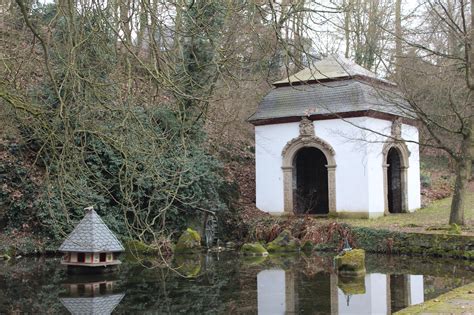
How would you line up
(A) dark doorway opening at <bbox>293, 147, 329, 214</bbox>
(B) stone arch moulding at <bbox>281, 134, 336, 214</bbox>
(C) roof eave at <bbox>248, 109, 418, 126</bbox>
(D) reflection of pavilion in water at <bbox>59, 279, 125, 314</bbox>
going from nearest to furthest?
(D) reflection of pavilion in water at <bbox>59, 279, 125, 314</bbox> < (C) roof eave at <bbox>248, 109, 418, 126</bbox> < (B) stone arch moulding at <bbox>281, 134, 336, 214</bbox> < (A) dark doorway opening at <bbox>293, 147, 329, 214</bbox>

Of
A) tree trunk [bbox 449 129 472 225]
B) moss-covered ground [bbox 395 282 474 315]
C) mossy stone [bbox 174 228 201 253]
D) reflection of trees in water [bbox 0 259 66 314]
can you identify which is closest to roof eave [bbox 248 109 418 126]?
tree trunk [bbox 449 129 472 225]

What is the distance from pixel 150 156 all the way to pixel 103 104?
2.25 ft

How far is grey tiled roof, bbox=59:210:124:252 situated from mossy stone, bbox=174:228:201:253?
414 centimetres

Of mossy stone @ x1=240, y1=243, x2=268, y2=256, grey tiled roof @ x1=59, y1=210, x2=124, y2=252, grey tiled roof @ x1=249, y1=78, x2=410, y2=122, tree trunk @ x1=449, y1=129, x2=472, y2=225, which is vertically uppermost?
grey tiled roof @ x1=249, y1=78, x2=410, y2=122

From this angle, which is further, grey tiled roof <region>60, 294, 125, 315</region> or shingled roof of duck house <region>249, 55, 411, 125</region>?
shingled roof of duck house <region>249, 55, 411, 125</region>

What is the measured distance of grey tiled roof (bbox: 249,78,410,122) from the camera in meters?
19.8

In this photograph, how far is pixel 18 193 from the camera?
17.2 m

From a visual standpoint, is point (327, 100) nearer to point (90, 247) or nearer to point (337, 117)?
point (337, 117)

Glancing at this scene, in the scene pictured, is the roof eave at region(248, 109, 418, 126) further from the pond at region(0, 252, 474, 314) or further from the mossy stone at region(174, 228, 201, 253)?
the pond at region(0, 252, 474, 314)

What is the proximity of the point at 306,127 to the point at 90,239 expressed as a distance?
32.0ft

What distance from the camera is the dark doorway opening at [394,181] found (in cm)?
2209

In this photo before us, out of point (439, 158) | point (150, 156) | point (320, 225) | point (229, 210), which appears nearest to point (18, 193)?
point (229, 210)

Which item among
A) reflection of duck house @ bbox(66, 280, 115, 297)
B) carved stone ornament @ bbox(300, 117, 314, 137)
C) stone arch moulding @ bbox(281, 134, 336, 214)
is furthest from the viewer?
carved stone ornament @ bbox(300, 117, 314, 137)

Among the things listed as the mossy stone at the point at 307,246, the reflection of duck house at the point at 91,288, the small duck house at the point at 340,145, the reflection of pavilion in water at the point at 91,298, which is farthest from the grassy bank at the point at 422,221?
the reflection of pavilion in water at the point at 91,298
